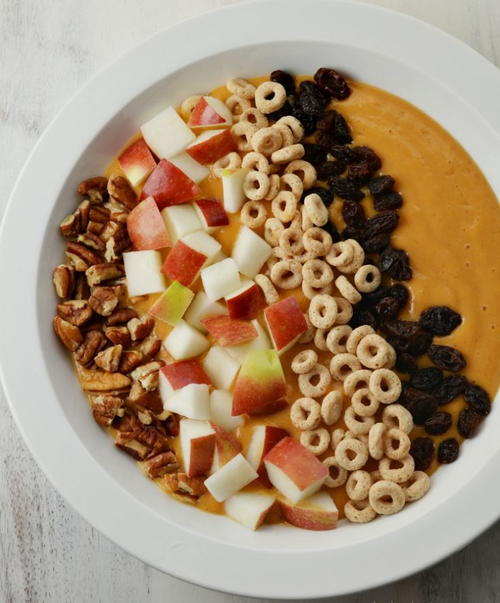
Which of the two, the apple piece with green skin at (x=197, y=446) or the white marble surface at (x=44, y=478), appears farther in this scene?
the white marble surface at (x=44, y=478)

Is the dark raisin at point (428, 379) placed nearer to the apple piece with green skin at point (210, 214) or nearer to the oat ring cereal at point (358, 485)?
the oat ring cereal at point (358, 485)

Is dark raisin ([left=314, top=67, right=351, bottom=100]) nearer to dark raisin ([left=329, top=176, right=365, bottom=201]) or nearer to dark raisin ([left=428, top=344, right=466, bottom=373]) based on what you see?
dark raisin ([left=329, top=176, right=365, bottom=201])

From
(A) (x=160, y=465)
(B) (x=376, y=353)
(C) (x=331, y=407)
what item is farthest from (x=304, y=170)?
(A) (x=160, y=465)

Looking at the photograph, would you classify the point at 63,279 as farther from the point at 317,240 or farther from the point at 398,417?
the point at 398,417

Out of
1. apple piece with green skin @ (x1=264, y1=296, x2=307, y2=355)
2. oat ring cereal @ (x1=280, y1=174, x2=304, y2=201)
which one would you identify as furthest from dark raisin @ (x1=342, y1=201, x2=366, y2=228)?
apple piece with green skin @ (x1=264, y1=296, x2=307, y2=355)

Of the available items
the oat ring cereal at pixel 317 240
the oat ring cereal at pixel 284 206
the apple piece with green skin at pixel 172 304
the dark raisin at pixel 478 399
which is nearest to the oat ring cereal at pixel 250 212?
the oat ring cereal at pixel 284 206
